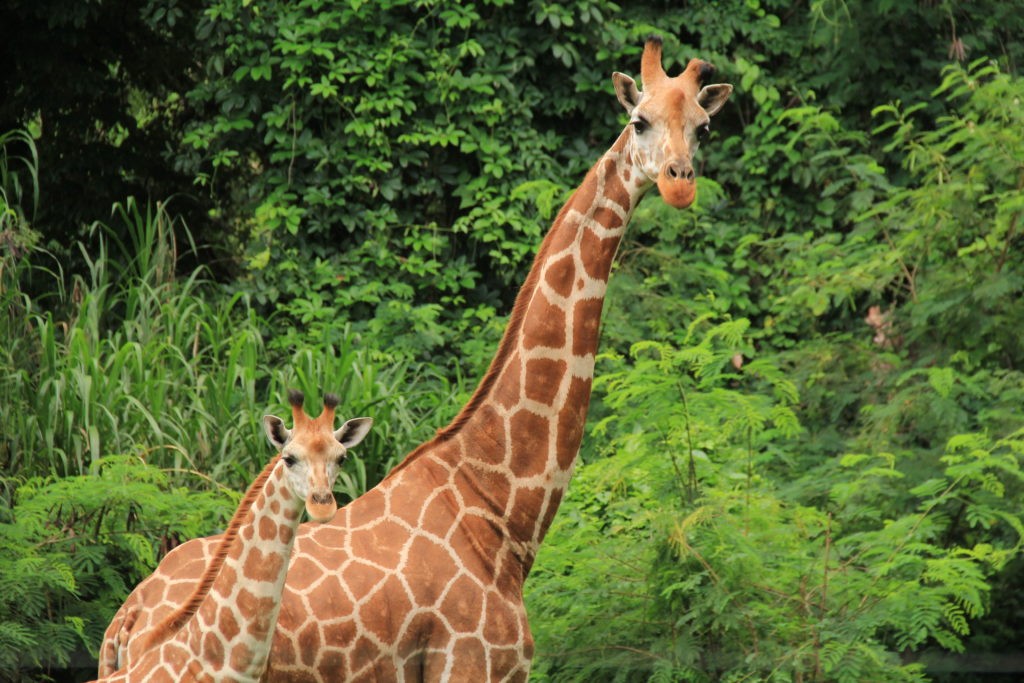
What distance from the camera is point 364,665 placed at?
15.2ft

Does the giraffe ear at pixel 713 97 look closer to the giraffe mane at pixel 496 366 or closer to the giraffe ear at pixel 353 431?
the giraffe mane at pixel 496 366

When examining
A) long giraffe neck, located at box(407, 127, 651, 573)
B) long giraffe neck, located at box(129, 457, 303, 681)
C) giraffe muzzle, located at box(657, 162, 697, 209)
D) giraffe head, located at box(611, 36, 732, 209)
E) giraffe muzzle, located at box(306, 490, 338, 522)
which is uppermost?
giraffe head, located at box(611, 36, 732, 209)

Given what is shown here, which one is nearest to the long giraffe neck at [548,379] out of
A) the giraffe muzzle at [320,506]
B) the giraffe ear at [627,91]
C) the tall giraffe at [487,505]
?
the tall giraffe at [487,505]

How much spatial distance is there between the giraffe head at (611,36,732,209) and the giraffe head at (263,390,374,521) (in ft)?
4.17

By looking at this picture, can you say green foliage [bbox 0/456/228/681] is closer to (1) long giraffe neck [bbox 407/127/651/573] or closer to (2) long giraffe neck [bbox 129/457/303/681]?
(2) long giraffe neck [bbox 129/457/303/681]

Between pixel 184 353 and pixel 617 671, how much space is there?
3.63 metres

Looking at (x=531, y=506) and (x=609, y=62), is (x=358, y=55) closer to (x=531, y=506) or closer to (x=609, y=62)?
(x=609, y=62)

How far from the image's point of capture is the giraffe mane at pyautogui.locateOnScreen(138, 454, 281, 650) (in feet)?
14.7

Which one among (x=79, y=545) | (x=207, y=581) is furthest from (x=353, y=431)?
(x=79, y=545)

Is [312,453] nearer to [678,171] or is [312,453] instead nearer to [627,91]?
[678,171]

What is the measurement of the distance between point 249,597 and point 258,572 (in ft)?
0.25

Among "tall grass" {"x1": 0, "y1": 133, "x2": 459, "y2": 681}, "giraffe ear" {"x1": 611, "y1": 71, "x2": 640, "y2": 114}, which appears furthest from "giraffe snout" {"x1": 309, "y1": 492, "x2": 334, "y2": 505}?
"tall grass" {"x1": 0, "y1": 133, "x2": 459, "y2": 681}

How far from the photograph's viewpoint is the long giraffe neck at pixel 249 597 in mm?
4273

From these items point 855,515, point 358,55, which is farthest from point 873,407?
point 358,55
